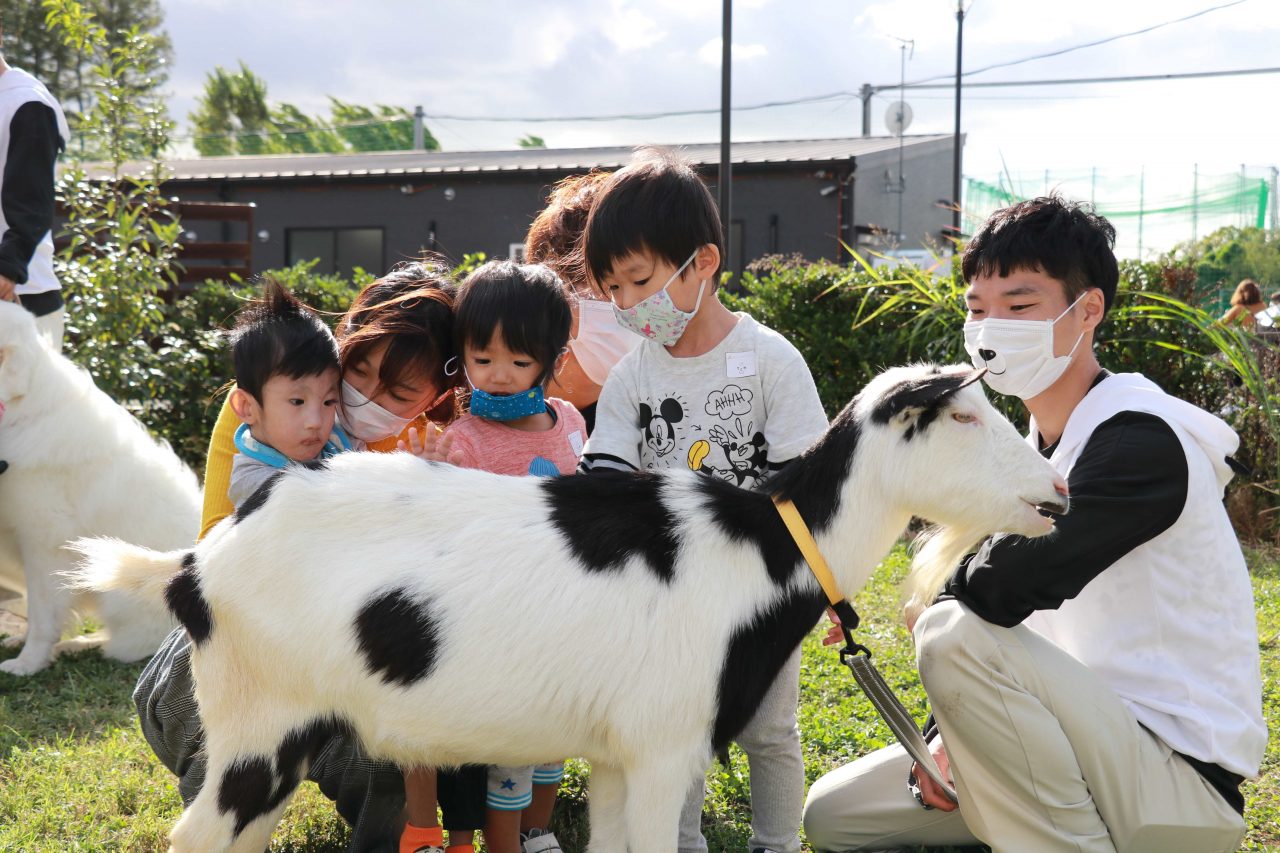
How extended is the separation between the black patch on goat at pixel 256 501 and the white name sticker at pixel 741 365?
48.9 inches

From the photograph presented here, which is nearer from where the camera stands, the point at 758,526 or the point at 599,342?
the point at 758,526

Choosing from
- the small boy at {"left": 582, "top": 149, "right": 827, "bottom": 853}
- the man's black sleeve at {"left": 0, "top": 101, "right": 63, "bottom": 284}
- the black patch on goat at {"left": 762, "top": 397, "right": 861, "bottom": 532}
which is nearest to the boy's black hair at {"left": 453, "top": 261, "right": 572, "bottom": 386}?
the small boy at {"left": 582, "top": 149, "right": 827, "bottom": 853}

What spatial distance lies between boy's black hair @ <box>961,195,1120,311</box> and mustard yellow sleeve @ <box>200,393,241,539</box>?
2.15 m

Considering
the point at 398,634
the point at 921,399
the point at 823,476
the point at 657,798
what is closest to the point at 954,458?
the point at 921,399

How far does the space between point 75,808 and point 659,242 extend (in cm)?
253

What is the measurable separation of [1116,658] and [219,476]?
2424 mm

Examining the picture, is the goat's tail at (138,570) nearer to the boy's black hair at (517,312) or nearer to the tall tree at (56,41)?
the boy's black hair at (517,312)

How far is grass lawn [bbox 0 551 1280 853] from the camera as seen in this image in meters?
3.19

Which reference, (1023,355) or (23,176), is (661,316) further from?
(23,176)

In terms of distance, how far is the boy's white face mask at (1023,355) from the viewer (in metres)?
2.80

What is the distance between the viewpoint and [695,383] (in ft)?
9.94

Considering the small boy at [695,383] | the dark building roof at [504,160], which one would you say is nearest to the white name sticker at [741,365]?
the small boy at [695,383]

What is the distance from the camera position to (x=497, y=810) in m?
2.94

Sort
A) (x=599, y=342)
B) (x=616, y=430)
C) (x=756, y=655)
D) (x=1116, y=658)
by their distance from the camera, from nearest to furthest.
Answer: (x=756, y=655), (x=1116, y=658), (x=616, y=430), (x=599, y=342)
